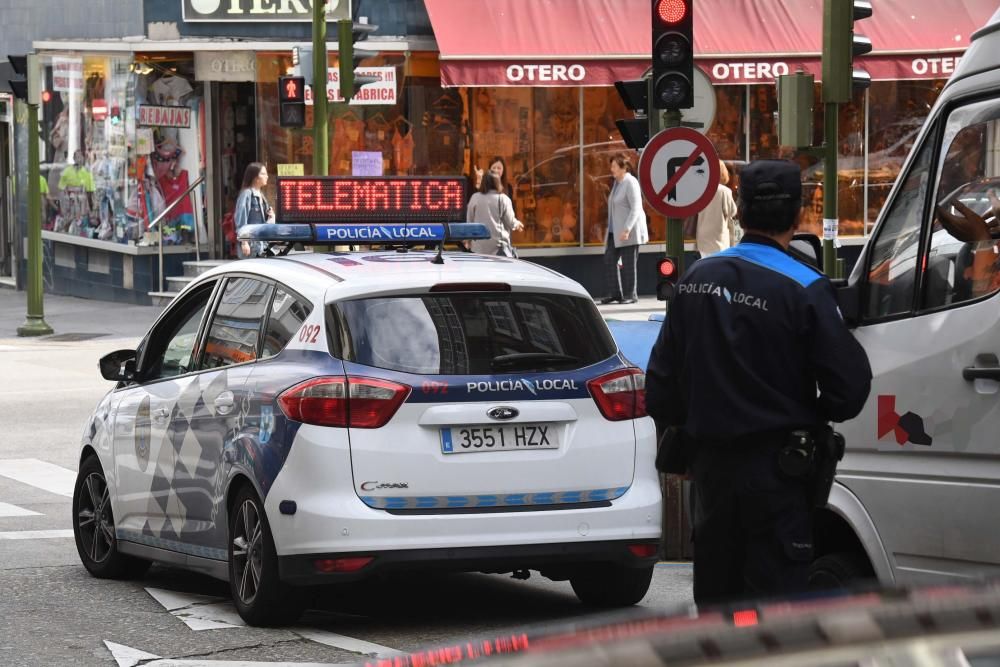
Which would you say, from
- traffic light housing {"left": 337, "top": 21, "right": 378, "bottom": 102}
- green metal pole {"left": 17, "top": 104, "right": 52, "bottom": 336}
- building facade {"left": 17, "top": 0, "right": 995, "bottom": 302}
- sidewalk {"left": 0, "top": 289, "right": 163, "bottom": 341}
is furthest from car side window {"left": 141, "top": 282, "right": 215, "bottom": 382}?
building facade {"left": 17, "top": 0, "right": 995, "bottom": 302}

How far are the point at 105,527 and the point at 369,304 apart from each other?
7.47 feet

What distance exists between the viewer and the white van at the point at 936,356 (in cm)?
557

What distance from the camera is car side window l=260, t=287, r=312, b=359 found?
7.43m

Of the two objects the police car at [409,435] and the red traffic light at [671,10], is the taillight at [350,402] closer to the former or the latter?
the police car at [409,435]

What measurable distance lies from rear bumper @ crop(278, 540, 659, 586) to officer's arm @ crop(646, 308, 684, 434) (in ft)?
5.78

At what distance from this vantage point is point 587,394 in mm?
7250

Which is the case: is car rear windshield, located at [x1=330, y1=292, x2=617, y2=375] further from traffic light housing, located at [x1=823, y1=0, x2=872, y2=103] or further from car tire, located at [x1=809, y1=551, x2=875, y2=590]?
traffic light housing, located at [x1=823, y1=0, x2=872, y2=103]

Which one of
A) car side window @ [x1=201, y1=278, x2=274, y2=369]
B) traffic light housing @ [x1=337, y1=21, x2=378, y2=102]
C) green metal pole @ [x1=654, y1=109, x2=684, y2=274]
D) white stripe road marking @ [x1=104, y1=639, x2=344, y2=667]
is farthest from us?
traffic light housing @ [x1=337, y1=21, x2=378, y2=102]

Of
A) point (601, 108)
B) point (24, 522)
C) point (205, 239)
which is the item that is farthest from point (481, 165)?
point (24, 522)

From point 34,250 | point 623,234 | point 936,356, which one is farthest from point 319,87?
point 936,356

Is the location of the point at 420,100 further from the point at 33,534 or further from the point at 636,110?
the point at 33,534

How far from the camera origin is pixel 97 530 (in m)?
8.88

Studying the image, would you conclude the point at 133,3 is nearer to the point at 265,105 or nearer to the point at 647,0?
the point at 265,105

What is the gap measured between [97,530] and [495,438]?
2.68 meters
